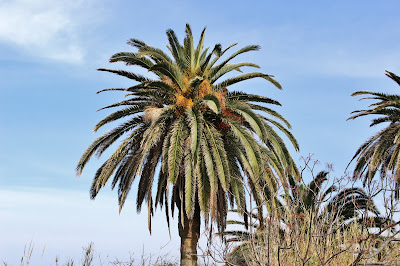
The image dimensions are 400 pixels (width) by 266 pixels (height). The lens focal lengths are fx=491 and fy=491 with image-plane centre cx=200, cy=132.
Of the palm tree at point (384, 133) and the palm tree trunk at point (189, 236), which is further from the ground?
the palm tree at point (384, 133)

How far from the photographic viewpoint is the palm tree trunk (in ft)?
57.2

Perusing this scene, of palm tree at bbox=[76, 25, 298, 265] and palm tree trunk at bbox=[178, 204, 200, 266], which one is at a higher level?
palm tree at bbox=[76, 25, 298, 265]

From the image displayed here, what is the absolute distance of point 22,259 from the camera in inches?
351

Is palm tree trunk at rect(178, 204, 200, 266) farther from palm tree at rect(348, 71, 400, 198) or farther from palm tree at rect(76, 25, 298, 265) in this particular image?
palm tree at rect(348, 71, 400, 198)

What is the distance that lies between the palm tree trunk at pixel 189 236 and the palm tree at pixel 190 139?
4 centimetres

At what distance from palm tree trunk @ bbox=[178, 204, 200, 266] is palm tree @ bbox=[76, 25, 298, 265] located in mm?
Answer: 35

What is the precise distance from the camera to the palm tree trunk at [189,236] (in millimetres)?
17438

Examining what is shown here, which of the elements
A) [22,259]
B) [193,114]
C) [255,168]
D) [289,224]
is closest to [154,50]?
[193,114]

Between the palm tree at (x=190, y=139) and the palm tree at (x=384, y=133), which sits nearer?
the palm tree at (x=190, y=139)

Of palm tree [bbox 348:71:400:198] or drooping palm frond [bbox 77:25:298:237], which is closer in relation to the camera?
drooping palm frond [bbox 77:25:298:237]

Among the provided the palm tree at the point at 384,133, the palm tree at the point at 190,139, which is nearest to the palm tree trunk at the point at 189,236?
the palm tree at the point at 190,139

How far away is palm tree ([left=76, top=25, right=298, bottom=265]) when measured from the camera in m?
16.6

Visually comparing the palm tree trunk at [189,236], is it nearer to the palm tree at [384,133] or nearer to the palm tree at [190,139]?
the palm tree at [190,139]

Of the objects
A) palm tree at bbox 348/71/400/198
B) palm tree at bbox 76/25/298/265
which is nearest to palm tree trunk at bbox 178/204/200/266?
palm tree at bbox 76/25/298/265
